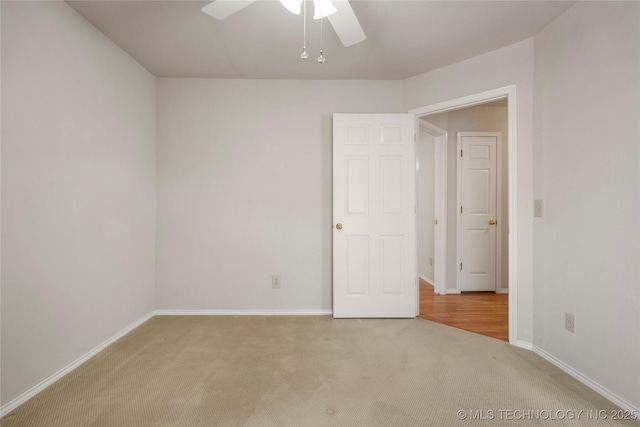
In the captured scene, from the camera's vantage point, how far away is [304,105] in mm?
3055

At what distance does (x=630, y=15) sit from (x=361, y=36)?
4.80 ft

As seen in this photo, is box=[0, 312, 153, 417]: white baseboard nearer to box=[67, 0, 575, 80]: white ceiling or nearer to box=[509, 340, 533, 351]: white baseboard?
box=[67, 0, 575, 80]: white ceiling

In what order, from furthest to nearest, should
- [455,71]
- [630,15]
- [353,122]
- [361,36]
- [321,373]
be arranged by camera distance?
[353,122] → [455,71] → [321,373] → [361,36] → [630,15]

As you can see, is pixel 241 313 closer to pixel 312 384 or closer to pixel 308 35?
pixel 312 384

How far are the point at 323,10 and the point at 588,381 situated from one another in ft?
8.92

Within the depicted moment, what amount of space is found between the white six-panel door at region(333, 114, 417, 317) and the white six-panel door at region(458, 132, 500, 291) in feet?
4.55

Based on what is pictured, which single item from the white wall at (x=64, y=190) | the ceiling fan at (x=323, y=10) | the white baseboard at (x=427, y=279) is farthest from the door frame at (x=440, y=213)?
the white wall at (x=64, y=190)

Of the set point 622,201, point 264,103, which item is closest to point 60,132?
point 264,103

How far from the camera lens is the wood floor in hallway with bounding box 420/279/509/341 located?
2740mm

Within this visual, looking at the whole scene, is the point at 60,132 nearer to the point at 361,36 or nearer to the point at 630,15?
the point at 361,36

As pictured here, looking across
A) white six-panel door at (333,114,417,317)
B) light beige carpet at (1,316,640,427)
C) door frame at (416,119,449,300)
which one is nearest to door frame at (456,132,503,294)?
door frame at (416,119,449,300)

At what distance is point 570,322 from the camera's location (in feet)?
6.49

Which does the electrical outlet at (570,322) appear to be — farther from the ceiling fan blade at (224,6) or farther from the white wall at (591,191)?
the ceiling fan blade at (224,6)

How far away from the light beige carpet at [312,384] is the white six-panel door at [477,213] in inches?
59.4
